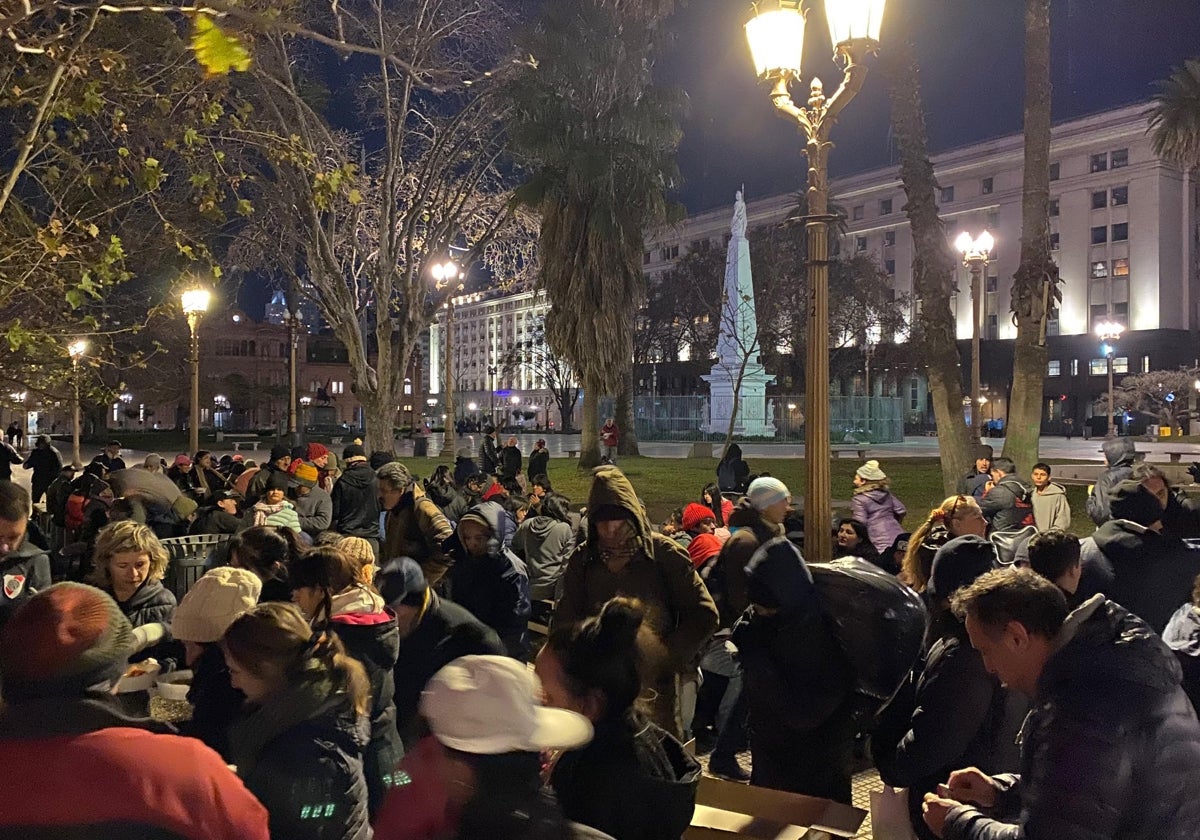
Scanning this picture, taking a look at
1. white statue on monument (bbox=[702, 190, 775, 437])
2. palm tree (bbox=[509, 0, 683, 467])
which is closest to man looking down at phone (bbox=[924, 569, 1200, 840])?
palm tree (bbox=[509, 0, 683, 467])

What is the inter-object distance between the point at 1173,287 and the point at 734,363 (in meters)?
41.0

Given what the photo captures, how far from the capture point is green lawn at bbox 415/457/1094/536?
18.5 metres

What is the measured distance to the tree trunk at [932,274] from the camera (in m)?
15.2

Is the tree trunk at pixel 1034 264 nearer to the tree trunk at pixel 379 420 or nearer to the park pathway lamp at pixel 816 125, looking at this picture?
the park pathway lamp at pixel 816 125

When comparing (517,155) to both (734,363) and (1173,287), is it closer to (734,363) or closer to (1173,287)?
(734,363)

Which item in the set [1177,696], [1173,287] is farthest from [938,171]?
[1177,696]

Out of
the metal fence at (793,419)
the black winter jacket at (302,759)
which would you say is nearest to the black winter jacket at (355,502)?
the black winter jacket at (302,759)

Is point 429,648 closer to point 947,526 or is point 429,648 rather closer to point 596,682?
point 596,682

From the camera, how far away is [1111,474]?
372 inches

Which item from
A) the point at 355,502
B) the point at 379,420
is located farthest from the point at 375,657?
the point at 379,420

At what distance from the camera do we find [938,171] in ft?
272

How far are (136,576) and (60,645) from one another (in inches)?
113

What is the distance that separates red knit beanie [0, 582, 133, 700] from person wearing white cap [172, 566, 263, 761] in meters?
0.90

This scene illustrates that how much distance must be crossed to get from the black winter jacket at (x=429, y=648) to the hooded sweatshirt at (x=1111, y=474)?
6.53 m
